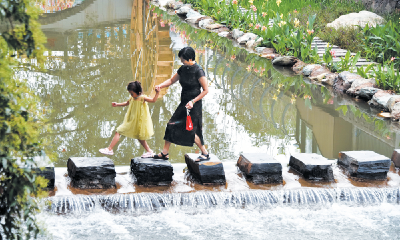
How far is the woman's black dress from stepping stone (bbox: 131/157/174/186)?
32cm

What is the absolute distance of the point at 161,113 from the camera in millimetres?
9516

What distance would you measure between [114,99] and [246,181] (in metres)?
4.58

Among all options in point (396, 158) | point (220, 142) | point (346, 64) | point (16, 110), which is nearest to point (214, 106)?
point (220, 142)

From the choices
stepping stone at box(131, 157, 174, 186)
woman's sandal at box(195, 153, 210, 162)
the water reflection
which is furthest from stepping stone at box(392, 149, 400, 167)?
stepping stone at box(131, 157, 174, 186)

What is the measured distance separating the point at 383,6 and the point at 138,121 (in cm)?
1515

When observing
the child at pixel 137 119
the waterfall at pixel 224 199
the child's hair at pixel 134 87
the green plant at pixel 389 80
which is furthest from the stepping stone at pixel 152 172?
the green plant at pixel 389 80

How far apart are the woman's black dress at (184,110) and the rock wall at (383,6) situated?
14.2m

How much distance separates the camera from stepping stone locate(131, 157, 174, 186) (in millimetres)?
5936

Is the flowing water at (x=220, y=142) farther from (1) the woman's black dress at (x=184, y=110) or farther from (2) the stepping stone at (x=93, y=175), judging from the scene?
(1) the woman's black dress at (x=184, y=110)

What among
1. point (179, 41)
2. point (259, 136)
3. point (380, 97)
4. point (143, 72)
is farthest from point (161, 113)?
point (179, 41)

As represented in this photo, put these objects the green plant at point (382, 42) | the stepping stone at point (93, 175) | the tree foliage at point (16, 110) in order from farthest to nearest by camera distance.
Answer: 1. the green plant at point (382, 42)
2. the stepping stone at point (93, 175)
3. the tree foliage at point (16, 110)

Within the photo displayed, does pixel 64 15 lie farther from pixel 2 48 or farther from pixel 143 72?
pixel 2 48

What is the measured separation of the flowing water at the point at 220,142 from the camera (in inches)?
217

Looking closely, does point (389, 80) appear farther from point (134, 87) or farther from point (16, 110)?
point (16, 110)
